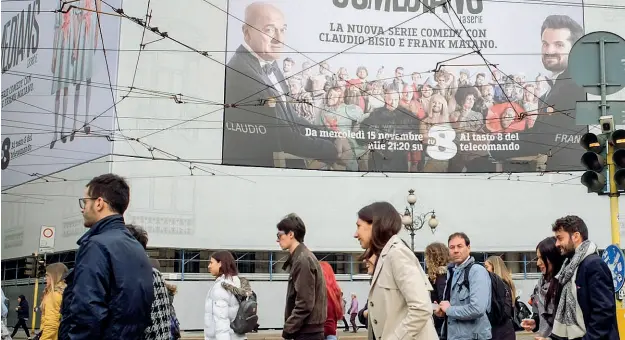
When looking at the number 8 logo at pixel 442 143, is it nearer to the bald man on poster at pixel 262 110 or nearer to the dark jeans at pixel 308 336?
the bald man on poster at pixel 262 110

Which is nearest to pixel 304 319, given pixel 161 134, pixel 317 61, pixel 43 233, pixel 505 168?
pixel 43 233

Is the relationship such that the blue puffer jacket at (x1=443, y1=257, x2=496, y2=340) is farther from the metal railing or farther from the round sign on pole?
the metal railing

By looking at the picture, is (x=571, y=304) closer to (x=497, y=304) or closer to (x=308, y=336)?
(x=497, y=304)

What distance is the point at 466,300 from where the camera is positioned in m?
6.13

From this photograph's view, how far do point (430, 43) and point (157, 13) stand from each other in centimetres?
1210

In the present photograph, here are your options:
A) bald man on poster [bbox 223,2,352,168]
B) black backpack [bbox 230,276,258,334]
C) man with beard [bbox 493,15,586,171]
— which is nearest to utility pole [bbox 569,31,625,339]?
black backpack [bbox 230,276,258,334]

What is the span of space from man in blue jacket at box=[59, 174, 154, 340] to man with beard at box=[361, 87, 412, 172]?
29.4 metres

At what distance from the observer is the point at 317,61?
3281 cm

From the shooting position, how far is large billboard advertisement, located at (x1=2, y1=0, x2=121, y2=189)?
30125 mm

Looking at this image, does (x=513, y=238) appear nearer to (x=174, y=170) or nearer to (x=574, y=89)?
(x=574, y=89)

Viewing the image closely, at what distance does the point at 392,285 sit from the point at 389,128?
29.6 meters

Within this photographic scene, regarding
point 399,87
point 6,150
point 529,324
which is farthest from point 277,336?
point 6,150

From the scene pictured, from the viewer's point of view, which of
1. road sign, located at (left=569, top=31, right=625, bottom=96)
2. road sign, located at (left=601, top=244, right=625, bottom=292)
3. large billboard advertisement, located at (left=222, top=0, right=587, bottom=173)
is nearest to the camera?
road sign, located at (left=601, top=244, right=625, bottom=292)

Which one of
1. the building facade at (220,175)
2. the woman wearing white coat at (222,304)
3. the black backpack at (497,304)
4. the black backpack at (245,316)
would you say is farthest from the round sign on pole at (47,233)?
the black backpack at (497,304)
